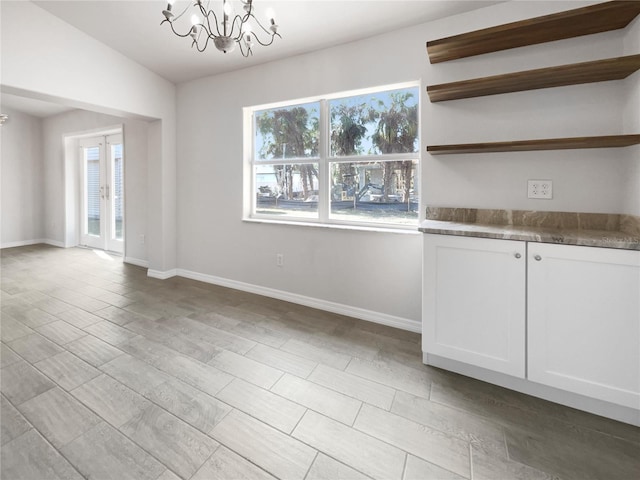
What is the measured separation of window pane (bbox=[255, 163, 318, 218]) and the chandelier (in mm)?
1138

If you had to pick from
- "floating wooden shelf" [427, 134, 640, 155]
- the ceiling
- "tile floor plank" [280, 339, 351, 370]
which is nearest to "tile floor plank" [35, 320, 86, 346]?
"tile floor plank" [280, 339, 351, 370]

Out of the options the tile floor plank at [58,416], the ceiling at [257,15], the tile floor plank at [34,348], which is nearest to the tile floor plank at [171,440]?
the tile floor plank at [58,416]

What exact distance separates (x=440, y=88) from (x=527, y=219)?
1092 millimetres

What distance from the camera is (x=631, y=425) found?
1533 mm

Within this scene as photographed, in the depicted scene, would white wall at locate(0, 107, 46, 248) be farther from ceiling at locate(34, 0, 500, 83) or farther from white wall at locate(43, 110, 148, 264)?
ceiling at locate(34, 0, 500, 83)

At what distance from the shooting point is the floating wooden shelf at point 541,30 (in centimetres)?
167

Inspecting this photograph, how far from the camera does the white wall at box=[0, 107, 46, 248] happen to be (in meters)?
5.64

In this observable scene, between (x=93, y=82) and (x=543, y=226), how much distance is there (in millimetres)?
4263

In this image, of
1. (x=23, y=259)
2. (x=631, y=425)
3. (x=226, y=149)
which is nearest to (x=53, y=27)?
(x=226, y=149)

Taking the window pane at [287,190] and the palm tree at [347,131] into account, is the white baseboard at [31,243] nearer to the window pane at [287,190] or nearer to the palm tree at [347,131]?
the window pane at [287,190]

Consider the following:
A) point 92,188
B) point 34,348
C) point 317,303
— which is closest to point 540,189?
point 317,303

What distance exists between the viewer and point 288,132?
3256 mm

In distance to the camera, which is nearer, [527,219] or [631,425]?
[631,425]

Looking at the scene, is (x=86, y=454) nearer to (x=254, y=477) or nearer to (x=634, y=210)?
(x=254, y=477)
